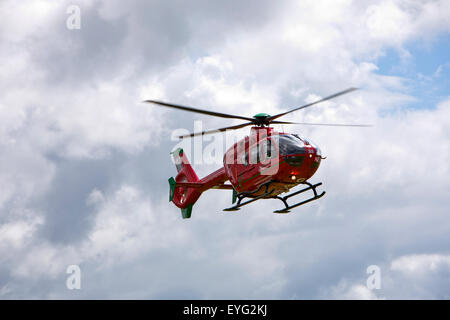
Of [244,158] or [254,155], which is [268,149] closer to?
[254,155]

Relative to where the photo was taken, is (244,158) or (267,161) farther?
(244,158)

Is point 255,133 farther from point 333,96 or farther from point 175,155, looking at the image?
point 175,155

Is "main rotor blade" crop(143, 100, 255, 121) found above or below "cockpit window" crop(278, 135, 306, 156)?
above

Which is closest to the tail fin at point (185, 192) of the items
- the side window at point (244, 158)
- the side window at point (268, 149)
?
the side window at point (244, 158)

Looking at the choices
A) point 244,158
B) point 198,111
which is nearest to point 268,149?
point 244,158

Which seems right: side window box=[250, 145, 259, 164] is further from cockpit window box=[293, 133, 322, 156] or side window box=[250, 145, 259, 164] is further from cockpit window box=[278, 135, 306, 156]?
cockpit window box=[293, 133, 322, 156]

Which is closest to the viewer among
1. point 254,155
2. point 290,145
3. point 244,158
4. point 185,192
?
point 290,145

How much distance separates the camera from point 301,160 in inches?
1137

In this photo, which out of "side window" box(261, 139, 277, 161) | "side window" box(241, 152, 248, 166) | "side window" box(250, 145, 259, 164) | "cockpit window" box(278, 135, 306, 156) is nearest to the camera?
"cockpit window" box(278, 135, 306, 156)

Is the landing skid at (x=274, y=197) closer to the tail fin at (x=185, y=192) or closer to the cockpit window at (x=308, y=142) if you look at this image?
the cockpit window at (x=308, y=142)

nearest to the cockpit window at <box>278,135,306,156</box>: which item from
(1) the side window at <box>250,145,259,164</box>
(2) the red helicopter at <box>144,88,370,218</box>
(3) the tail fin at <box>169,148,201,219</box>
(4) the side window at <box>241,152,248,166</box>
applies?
(2) the red helicopter at <box>144,88,370,218</box>

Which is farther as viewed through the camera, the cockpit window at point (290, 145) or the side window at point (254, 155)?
the side window at point (254, 155)

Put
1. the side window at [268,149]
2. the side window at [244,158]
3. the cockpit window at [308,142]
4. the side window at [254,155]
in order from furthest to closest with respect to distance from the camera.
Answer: the side window at [244,158] < the side window at [254,155] < the cockpit window at [308,142] < the side window at [268,149]
